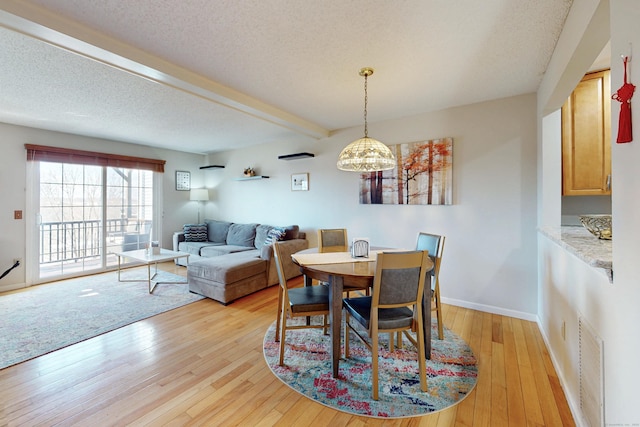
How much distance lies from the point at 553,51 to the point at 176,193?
6.29 metres

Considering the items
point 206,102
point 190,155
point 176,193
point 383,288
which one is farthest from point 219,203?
point 383,288

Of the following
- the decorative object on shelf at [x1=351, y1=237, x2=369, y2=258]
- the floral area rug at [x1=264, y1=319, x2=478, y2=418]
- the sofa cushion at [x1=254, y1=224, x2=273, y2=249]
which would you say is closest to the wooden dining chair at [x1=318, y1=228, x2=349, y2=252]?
the decorative object on shelf at [x1=351, y1=237, x2=369, y2=258]

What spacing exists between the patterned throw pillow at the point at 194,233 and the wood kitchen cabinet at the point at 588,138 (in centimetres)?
565

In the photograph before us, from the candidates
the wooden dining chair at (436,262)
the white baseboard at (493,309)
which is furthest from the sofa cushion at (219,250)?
the white baseboard at (493,309)

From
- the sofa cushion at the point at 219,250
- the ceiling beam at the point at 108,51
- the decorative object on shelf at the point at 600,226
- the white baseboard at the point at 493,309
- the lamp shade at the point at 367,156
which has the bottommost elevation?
the white baseboard at the point at 493,309

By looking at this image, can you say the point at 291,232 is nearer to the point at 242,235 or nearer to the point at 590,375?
the point at 242,235

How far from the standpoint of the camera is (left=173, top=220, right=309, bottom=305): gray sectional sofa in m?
3.39

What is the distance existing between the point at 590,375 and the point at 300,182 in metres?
3.97

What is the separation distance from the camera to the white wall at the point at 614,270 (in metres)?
0.95

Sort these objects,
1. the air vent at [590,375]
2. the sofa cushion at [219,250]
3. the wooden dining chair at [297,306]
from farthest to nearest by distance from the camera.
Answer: the sofa cushion at [219,250] → the wooden dining chair at [297,306] → the air vent at [590,375]

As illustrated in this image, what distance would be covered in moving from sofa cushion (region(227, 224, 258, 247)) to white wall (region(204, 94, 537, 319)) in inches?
66.4

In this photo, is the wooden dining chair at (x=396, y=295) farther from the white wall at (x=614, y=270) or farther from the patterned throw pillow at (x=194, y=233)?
the patterned throw pillow at (x=194, y=233)

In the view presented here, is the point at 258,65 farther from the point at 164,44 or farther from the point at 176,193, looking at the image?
the point at 176,193

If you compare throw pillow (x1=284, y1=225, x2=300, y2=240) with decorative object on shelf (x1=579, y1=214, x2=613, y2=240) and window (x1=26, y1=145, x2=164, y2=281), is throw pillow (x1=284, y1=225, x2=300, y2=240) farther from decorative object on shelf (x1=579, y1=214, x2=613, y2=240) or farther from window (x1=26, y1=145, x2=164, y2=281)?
decorative object on shelf (x1=579, y1=214, x2=613, y2=240)
